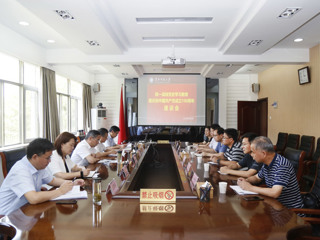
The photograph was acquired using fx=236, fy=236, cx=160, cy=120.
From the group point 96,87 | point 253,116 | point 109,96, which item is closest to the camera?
point 253,116

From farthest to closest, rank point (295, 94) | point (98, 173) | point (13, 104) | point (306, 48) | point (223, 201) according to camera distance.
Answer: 1. point (295, 94)
2. point (306, 48)
3. point (13, 104)
4. point (98, 173)
5. point (223, 201)

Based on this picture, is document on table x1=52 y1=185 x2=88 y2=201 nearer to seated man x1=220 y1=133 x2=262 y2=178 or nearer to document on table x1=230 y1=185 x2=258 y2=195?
document on table x1=230 y1=185 x2=258 y2=195

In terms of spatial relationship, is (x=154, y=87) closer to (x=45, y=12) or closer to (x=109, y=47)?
(x=109, y=47)

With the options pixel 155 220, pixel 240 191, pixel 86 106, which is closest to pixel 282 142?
pixel 240 191

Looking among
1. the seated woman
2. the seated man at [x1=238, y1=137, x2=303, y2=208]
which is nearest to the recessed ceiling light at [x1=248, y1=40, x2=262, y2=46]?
the seated man at [x1=238, y1=137, x2=303, y2=208]

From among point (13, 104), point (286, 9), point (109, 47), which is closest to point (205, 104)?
point (109, 47)

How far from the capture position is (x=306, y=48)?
5.06 m

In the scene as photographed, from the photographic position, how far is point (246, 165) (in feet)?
8.81

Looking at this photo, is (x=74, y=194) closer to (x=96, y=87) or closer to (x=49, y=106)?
(x=49, y=106)

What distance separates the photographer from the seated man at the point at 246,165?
7.47 feet

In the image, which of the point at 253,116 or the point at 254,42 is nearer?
the point at 254,42

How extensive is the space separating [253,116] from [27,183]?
760cm

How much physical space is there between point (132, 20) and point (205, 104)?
4.51 m

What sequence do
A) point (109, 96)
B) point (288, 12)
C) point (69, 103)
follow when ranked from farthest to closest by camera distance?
point (109, 96)
point (69, 103)
point (288, 12)
